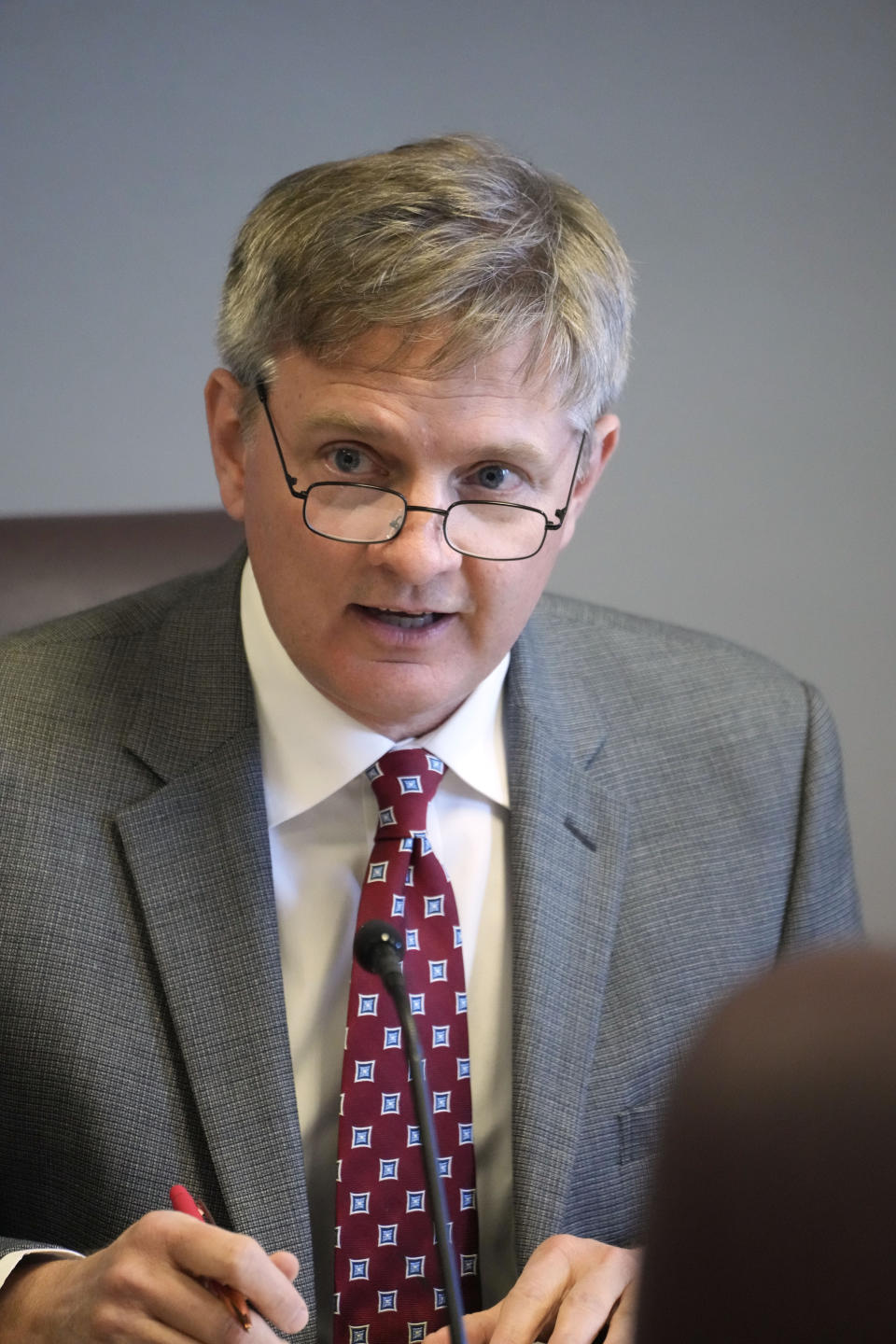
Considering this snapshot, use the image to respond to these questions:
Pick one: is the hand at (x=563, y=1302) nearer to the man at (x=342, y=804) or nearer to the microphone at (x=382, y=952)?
the man at (x=342, y=804)

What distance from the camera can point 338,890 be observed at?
142cm

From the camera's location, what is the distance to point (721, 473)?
2369 millimetres

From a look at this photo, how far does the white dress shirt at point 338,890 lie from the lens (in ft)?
4.57

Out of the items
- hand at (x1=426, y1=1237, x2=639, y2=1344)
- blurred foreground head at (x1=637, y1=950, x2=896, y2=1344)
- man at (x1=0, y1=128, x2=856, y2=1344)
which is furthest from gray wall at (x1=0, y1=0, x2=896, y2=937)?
blurred foreground head at (x1=637, y1=950, x2=896, y2=1344)

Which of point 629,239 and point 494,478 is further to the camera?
point 629,239

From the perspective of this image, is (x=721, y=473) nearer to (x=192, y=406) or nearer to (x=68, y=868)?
(x=192, y=406)

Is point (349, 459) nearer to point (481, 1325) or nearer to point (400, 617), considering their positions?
point (400, 617)

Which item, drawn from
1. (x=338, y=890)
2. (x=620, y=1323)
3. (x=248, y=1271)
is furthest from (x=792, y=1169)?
(x=338, y=890)

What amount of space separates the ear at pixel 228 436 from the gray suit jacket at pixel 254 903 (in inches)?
5.0

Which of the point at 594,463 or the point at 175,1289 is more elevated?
the point at 594,463

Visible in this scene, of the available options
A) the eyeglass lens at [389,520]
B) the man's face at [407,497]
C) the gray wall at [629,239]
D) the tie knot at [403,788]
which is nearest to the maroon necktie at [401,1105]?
the tie knot at [403,788]

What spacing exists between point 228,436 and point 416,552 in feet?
0.94

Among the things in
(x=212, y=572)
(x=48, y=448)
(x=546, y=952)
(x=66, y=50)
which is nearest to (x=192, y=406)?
(x=48, y=448)

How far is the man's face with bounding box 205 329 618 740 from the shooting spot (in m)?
1.29
